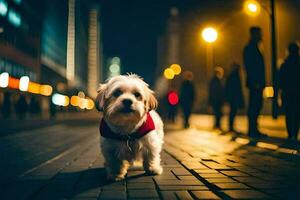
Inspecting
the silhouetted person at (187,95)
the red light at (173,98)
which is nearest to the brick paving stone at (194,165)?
the silhouetted person at (187,95)

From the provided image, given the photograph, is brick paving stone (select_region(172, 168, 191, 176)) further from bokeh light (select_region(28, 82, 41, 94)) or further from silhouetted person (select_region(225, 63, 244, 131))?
bokeh light (select_region(28, 82, 41, 94))

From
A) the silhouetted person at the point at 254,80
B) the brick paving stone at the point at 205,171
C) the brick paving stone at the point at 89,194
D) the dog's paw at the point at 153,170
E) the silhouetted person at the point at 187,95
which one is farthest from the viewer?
the silhouetted person at the point at 187,95

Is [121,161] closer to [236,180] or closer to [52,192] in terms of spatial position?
[52,192]

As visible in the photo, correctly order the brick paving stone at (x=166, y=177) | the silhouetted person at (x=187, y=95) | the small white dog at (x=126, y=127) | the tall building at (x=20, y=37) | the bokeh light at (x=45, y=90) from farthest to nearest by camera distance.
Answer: the bokeh light at (x=45, y=90) → the tall building at (x=20, y=37) → the silhouetted person at (x=187, y=95) → the brick paving stone at (x=166, y=177) → the small white dog at (x=126, y=127)

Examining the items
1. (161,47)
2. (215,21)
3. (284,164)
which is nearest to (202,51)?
(215,21)

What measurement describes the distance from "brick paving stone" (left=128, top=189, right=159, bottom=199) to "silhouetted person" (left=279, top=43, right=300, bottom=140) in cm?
643

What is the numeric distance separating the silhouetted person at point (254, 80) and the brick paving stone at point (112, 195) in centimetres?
750

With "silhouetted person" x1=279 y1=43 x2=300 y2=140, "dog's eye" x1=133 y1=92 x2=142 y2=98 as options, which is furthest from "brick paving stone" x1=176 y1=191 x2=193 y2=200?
"silhouetted person" x1=279 y1=43 x2=300 y2=140

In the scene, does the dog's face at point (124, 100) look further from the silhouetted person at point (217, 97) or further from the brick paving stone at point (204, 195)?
the silhouetted person at point (217, 97)

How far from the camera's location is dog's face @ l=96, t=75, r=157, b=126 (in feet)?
15.5

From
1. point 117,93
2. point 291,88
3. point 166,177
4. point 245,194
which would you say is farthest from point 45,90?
point 245,194

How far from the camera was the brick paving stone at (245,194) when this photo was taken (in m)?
4.00

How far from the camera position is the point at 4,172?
19.4ft

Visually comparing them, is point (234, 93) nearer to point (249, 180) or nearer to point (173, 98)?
point (173, 98)
